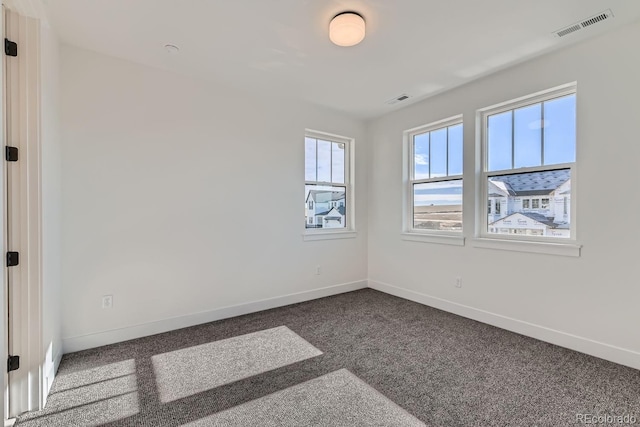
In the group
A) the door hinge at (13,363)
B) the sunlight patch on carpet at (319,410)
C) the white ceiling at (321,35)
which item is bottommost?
the sunlight patch on carpet at (319,410)

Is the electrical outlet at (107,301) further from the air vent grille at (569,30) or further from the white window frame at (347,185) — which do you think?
the air vent grille at (569,30)

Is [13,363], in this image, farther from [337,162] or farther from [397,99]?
[397,99]

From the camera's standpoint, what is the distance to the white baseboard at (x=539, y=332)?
2369 mm

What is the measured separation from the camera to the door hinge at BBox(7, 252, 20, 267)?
1751 mm

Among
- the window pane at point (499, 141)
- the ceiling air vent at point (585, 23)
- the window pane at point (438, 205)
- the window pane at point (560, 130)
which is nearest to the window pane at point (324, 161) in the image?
the window pane at point (438, 205)

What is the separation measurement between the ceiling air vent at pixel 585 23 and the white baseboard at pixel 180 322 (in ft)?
11.9

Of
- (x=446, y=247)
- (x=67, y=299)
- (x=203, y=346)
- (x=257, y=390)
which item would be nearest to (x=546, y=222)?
(x=446, y=247)

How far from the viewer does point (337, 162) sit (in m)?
4.50

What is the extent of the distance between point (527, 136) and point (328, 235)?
256 centimetres

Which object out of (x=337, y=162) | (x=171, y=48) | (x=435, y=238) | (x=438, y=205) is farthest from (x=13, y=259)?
(x=438, y=205)

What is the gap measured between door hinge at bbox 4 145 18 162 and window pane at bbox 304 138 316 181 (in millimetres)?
2805

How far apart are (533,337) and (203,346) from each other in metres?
3.09

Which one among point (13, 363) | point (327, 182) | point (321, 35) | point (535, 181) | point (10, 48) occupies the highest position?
point (321, 35)

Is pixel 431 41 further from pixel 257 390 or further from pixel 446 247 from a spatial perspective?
pixel 257 390
